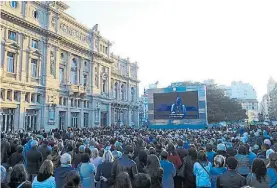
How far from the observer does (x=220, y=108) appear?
61.2m

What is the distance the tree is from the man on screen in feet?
68.8

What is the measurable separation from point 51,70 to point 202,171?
35.3 metres

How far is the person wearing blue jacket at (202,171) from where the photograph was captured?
6164mm

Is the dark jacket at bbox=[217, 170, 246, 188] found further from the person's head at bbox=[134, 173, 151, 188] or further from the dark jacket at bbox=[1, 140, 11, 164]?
the dark jacket at bbox=[1, 140, 11, 164]

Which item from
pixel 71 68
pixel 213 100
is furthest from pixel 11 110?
pixel 213 100

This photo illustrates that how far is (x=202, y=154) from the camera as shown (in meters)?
6.57

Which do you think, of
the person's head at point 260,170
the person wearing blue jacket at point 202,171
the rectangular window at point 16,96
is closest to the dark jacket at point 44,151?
the person wearing blue jacket at point 202,171

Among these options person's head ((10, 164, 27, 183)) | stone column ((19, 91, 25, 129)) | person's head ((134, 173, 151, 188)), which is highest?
stone column ((19, 91, 25, 129))

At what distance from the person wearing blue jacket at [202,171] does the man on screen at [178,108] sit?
33.9m

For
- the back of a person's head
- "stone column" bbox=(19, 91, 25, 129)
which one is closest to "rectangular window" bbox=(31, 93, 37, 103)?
"stone column" bbox=(19, 91, 25, 129)

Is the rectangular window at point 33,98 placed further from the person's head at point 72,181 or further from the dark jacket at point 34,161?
the person's head at point 72,181

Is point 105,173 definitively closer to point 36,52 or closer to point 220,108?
point 36,52

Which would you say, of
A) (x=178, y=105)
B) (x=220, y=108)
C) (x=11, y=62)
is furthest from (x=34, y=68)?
(x=220, y=108)

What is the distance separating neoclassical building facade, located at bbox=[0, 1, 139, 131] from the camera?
31.7 metres
